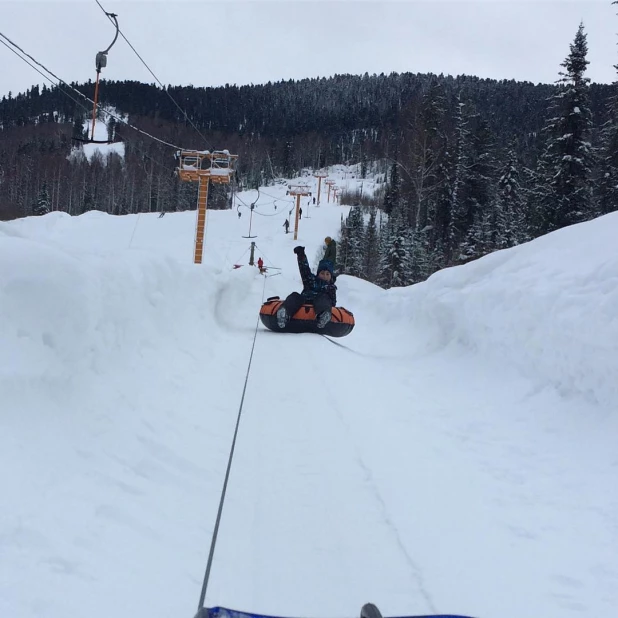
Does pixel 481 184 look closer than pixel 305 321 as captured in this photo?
No

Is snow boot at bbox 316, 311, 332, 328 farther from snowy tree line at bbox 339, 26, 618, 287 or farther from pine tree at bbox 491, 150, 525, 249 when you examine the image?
pine tree at bbox 491, 150, 525, 249

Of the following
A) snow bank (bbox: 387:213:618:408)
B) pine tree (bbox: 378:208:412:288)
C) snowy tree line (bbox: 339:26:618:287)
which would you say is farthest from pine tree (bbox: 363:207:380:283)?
snow bank (bbox: 387:213:618:408)

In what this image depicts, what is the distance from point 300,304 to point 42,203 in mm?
70587

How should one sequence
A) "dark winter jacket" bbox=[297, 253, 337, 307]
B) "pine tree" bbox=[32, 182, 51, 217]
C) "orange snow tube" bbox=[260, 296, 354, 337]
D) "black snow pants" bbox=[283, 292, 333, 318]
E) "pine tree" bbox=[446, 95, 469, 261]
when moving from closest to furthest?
"black snow pants" bbox=[283, 292, 333, 318], "orange snow tube" bbox=[260, 296, 354, 337], "dark winter jacket" bbox=[297, 253, 337, 307], "pine tree" bbox=[446, 95, 469, 261], "pine tree" bbox=[32, 182, 51, 217]

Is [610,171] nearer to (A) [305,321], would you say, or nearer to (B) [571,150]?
(B) [571,150]

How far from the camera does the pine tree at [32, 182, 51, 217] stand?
68.3 metres

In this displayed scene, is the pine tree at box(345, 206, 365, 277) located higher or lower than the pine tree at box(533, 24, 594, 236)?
lower

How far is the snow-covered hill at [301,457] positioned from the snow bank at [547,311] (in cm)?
3

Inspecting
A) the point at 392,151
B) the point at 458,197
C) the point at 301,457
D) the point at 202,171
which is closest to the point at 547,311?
the point at 301,457

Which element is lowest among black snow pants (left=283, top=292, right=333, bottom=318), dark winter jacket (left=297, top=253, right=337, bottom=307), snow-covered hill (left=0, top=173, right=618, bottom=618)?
snow-covered hill (left=0, top=173, right=618, bottom=618)

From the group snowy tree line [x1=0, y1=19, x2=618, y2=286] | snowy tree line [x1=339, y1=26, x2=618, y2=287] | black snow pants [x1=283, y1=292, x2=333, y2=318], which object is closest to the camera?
black snow pants [x1=283, y1=292, x2=333, y2=318]

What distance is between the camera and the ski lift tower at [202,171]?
74.1 feet

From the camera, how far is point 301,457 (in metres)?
3.86

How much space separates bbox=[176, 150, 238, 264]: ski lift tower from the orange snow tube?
1357 centimetres
